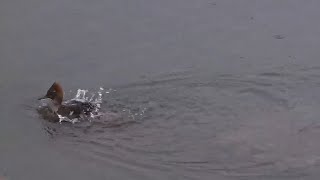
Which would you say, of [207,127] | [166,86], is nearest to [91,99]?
[166,86]

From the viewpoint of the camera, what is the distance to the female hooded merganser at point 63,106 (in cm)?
953

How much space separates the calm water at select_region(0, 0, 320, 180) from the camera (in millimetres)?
8633

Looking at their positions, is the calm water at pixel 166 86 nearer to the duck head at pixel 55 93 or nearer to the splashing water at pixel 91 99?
the splashing water at pixel 91 99

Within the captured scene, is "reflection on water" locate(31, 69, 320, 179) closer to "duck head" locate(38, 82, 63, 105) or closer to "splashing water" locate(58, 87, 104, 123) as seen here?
"splashing water" locate(58, 87, 104, 123)

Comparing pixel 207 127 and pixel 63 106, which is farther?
pixel 63 106

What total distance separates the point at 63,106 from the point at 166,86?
170 cm

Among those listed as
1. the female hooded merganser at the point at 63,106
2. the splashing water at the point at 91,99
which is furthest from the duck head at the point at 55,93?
the splashing water at the point at 91,99

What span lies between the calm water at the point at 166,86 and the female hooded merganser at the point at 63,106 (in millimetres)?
206

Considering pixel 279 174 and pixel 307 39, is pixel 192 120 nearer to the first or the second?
pixel 279 174

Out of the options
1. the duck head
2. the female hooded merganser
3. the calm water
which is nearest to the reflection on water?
the calm water

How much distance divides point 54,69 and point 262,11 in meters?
4.14

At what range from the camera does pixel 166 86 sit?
1038 centimetres

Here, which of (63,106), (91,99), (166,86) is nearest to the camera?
(63,106)

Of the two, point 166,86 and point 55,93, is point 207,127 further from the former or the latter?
point 55,93
